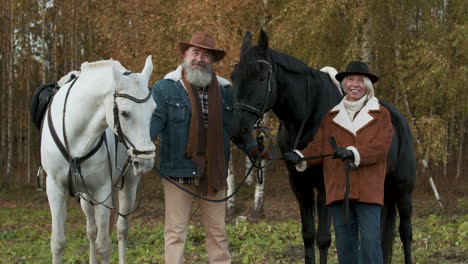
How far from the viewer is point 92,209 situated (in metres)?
5.20

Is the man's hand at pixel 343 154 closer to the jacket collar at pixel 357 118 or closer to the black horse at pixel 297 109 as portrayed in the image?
the jacket collar at pixel 357 118

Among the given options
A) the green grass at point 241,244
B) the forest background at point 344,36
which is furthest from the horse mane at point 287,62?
the forest background at point 344,36

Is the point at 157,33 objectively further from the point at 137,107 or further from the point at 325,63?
the point at 137,107

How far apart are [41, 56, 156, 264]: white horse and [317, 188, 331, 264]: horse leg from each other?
1.69 metres

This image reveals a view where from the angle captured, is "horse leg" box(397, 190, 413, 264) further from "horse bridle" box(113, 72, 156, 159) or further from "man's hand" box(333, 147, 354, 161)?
"horse bridle" box(113, 72, 156, 159)

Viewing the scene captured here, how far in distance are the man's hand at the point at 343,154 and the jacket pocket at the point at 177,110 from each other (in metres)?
1.21

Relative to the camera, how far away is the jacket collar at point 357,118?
4094 mm

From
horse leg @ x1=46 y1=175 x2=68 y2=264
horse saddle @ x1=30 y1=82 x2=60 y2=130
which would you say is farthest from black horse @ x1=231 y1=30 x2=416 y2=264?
horse saddle @ x1=30 y1=82 x2=60 y2=130

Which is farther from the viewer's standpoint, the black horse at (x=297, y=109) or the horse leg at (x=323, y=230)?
the horse leg at (x=323, y=230)

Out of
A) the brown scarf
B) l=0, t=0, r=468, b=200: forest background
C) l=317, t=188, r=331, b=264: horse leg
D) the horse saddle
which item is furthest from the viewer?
l=0, t=0, r=468, b=200: forest background

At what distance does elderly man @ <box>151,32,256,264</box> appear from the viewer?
4.23 metres

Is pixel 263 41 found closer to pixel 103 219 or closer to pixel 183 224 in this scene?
pixel 183 224

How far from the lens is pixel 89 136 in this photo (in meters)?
4.58

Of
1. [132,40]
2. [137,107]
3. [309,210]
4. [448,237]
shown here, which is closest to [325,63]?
[132,40]
